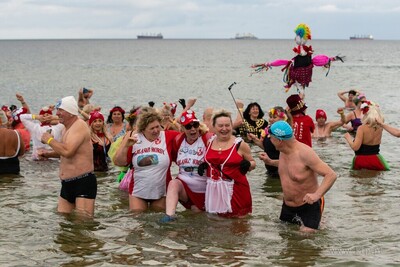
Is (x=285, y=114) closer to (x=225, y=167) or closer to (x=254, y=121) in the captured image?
(x=225, y=167)

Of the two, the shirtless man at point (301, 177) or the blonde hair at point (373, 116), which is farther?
the blonde hair at point (373, 116)

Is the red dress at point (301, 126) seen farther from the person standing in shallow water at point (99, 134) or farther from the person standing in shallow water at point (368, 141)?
the person standing in shallow water at point (99, 134)

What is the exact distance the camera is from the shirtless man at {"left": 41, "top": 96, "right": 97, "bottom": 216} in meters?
8.05

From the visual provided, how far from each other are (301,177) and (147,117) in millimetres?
2270

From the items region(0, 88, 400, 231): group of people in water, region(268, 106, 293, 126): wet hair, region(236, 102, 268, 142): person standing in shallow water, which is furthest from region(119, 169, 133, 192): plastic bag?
region(236, 102, 268, 142): person standing in shallow water

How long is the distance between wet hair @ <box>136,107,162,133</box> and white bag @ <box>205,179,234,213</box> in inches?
44.8

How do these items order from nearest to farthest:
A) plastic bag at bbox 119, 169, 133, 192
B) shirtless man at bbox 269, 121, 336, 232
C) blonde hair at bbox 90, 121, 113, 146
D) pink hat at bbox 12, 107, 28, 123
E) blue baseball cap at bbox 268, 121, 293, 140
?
shirtless man at bbox 269, 121, 336, 232
blue baseball cap at bbox 268, 121, 293, 140
plastic bag at bbox 119, 169, 133, 192
blonde hair at bbox 90, 121, 113, 146
pink hat at bbox 12, 107, 28, 123

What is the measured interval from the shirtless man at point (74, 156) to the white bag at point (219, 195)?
62.5 inches

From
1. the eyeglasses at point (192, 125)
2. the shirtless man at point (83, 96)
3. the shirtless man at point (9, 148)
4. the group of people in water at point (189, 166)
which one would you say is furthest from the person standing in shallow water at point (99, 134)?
the shirtless man at point (83, 96)

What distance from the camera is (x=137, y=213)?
9.06 metres

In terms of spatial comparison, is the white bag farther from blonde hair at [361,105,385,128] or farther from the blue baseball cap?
blonde hair at [361,105,385,128]

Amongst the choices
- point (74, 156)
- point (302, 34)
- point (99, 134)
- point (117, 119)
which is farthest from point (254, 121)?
point (74, 156)

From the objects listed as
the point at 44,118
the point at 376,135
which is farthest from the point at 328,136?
the point at 44,118

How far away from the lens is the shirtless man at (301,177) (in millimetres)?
7562
